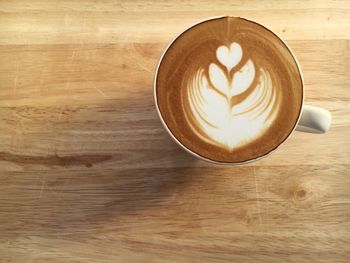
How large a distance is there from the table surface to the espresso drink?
12 cm

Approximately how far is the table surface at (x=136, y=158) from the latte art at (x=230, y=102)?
5.0 inches

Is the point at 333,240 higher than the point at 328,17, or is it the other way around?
the point at 328,17

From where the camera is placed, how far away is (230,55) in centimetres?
52

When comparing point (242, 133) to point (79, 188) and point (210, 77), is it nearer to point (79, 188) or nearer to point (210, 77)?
point (210, 77)

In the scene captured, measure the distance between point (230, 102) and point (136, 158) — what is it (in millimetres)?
190

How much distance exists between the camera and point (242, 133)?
51cm

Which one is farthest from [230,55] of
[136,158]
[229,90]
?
[136,158]

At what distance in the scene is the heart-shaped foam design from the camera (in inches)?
20.5

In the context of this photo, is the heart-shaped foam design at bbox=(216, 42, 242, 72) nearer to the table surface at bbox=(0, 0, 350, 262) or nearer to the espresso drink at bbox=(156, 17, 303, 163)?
the espresso drink at bbox=(156, 17, 303, 163)

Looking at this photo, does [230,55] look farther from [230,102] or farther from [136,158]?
[136,158]

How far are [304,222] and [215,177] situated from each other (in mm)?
151

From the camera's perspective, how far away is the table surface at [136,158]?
61 cm

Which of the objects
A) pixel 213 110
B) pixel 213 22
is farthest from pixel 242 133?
pixel 213 22

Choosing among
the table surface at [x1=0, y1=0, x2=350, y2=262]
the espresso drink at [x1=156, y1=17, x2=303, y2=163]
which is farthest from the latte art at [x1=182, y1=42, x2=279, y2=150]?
the table surface at [x1=0, y1=0, x2=350, y2=262]
